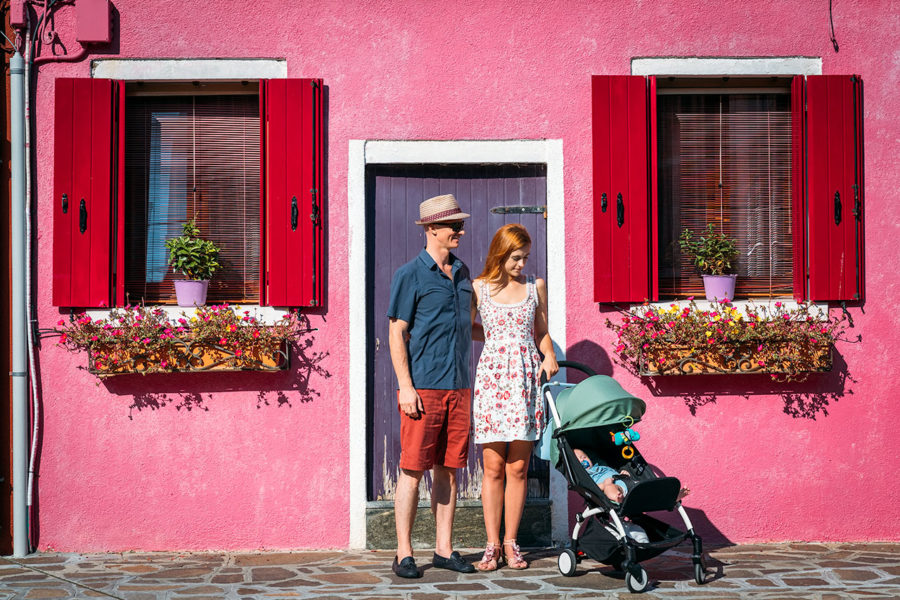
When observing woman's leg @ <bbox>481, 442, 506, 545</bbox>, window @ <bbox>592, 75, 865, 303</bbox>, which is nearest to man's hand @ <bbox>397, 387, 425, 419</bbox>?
woman's leg @ <bbox>481, 442, 506, 545</bbox>

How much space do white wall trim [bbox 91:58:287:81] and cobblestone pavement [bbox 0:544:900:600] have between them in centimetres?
294

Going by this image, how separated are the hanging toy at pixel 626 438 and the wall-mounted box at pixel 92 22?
389cm

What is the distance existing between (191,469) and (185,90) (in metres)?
2.38

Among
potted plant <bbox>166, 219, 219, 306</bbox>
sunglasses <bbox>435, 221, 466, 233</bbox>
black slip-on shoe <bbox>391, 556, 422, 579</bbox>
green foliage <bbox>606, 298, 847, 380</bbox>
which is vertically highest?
sunglasses <bbox>435, 221, 466, 233</bbox>

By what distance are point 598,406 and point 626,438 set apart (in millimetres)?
267

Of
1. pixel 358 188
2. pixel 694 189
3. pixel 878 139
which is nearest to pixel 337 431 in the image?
pixel 358 188

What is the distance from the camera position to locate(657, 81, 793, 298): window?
6523mm

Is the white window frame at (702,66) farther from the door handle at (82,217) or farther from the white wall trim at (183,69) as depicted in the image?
the door handle at (82,217)

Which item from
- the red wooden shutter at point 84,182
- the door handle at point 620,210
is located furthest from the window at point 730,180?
the red wooden shutter at point 84,182

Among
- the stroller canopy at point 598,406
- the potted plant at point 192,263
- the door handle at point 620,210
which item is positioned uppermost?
the door handle at point 620,210

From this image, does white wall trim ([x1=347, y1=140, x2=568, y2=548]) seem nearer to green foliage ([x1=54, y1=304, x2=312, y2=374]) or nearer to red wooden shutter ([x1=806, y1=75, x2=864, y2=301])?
green foliage ([x1=54, y1=304, x2=312, y2=374])

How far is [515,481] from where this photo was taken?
561cm

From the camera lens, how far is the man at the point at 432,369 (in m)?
5.44

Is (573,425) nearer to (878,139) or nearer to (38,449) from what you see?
(878,139)
